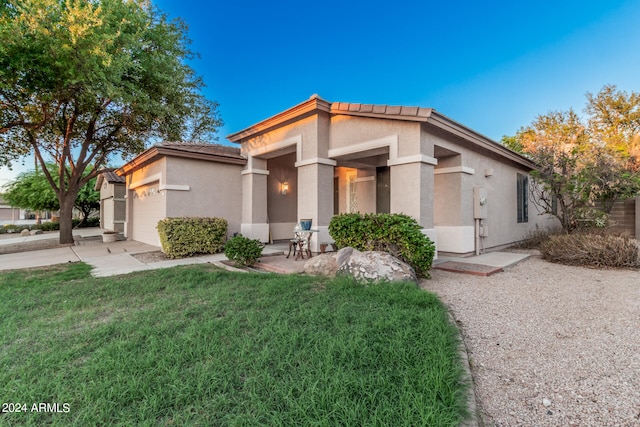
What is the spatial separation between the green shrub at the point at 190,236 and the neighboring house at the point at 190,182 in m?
1.09

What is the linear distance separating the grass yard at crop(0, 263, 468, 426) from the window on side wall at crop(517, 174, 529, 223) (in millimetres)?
9161

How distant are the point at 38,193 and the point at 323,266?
2685 cm

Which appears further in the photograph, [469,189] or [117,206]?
[117,206]

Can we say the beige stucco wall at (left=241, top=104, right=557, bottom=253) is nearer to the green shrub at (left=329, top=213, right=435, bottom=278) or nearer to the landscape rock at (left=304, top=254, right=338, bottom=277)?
the green shrub at (left=329, top=213, right=435, bottom=278)

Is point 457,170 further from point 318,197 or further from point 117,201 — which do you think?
point 117,201

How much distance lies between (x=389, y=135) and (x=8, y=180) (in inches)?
1242

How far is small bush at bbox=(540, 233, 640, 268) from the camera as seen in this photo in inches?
255

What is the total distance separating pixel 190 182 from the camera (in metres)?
9.64

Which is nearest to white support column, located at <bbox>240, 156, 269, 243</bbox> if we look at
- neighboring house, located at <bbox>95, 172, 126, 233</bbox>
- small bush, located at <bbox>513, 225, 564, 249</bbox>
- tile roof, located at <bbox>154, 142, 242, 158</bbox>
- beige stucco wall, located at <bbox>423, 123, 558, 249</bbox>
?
tile roof, located at <bbox>154, 142, 242, 158</bbox>

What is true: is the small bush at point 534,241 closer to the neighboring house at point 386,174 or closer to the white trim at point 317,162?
the neighboring house at point 386,174

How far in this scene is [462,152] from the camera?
8062 millimetres

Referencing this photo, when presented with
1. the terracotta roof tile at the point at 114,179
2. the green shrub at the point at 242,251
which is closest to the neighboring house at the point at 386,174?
the green shrub at the point at 242,251

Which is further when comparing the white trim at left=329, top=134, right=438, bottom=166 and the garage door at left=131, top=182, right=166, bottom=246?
the garage door at left=131, top=182, right=166, bottom=246

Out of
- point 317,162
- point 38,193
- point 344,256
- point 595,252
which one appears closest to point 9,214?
point 38,193
